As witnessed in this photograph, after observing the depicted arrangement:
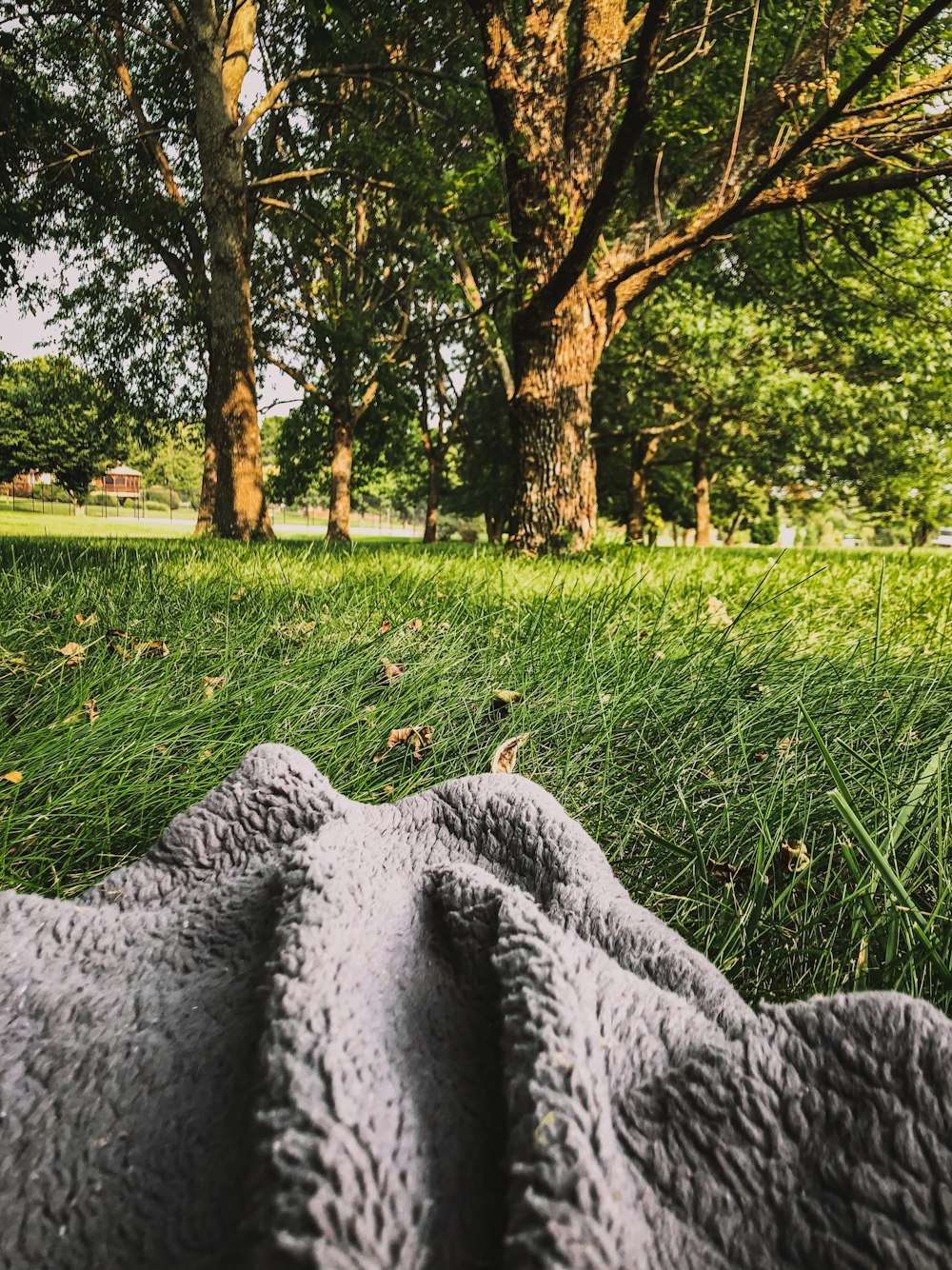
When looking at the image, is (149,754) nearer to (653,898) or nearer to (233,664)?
(233,664)

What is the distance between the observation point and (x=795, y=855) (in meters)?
1.43

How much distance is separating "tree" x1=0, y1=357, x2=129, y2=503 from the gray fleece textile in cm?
2144

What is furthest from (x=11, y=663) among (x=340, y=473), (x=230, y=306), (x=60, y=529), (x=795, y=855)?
A: (x=340, y=473)

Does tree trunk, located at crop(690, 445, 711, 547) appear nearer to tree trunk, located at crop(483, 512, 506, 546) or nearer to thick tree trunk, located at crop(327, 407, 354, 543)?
tree trunk, located at crop(483, 512, 506, 546)

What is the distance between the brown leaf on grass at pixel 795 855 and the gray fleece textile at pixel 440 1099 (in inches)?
20.5

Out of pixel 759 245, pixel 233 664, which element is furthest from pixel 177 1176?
pixel 759 245

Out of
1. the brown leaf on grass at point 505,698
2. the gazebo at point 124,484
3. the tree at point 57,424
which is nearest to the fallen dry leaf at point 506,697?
the brown leaf on grass at point 505,698

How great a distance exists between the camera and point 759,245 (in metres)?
13.2

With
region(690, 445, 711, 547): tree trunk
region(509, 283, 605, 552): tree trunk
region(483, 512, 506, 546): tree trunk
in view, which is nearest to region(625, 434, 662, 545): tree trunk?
region(690, 445, 711, 547): tree trunk

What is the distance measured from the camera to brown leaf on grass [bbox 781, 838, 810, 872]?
133 cm

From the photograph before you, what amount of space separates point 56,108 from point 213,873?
13394mm

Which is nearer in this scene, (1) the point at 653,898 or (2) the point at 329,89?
(1) the point at 653,898

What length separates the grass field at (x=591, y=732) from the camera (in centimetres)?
123

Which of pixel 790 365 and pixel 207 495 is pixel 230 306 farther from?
pixel 790 365
